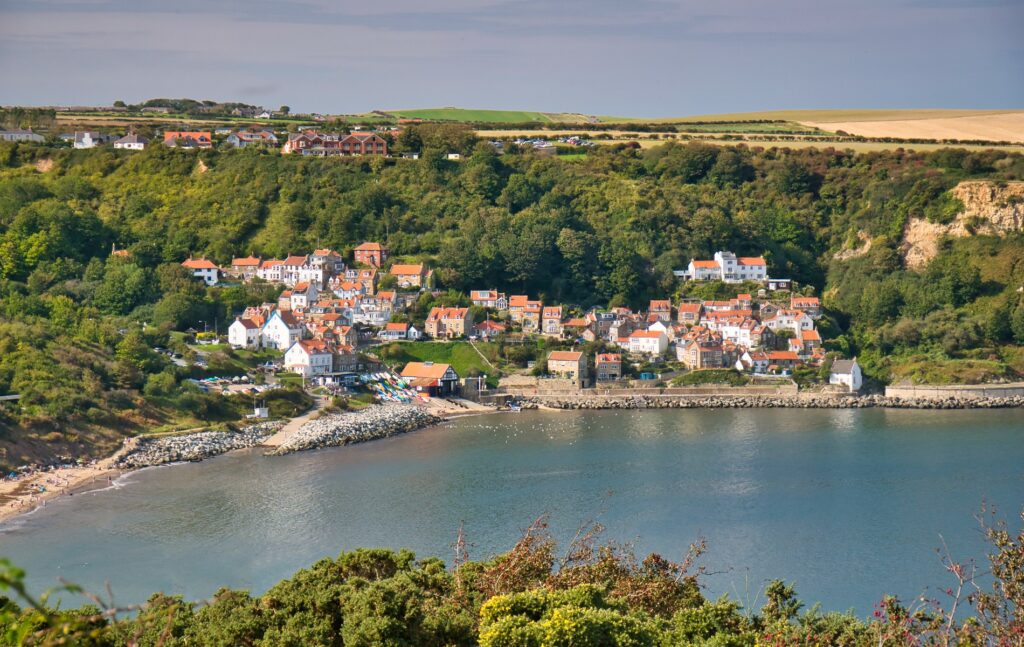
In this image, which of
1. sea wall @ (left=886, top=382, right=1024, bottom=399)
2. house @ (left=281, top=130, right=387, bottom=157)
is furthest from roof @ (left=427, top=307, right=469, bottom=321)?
house @ (left=281, top=130, right=387, bottom=157)

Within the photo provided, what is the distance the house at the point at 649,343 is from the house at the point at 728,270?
542cm

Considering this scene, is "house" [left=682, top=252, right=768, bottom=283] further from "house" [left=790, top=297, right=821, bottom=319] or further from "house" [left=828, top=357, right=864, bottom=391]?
"house" [left=828, top=357, right=864, bottom=391]

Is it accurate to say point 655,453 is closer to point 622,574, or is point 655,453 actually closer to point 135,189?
point 622,574

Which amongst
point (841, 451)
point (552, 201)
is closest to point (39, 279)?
point (552, 201)

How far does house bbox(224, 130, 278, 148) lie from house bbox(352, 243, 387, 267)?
11063 mm

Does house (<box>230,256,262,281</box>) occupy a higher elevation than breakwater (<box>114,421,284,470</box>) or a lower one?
higher

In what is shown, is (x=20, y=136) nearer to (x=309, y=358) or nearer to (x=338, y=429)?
(x=309, y=358)

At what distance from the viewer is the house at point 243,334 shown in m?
32.8

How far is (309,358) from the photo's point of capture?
31109 millimetres

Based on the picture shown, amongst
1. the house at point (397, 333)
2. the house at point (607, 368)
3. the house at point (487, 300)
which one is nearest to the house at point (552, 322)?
the house at point (487, 300)

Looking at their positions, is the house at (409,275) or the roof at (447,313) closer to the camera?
the roof at (447,313)

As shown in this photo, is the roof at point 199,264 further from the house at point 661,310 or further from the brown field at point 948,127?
the brown field at point 948,127

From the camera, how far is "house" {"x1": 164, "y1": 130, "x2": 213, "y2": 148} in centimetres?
4797

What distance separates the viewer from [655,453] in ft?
81.6
